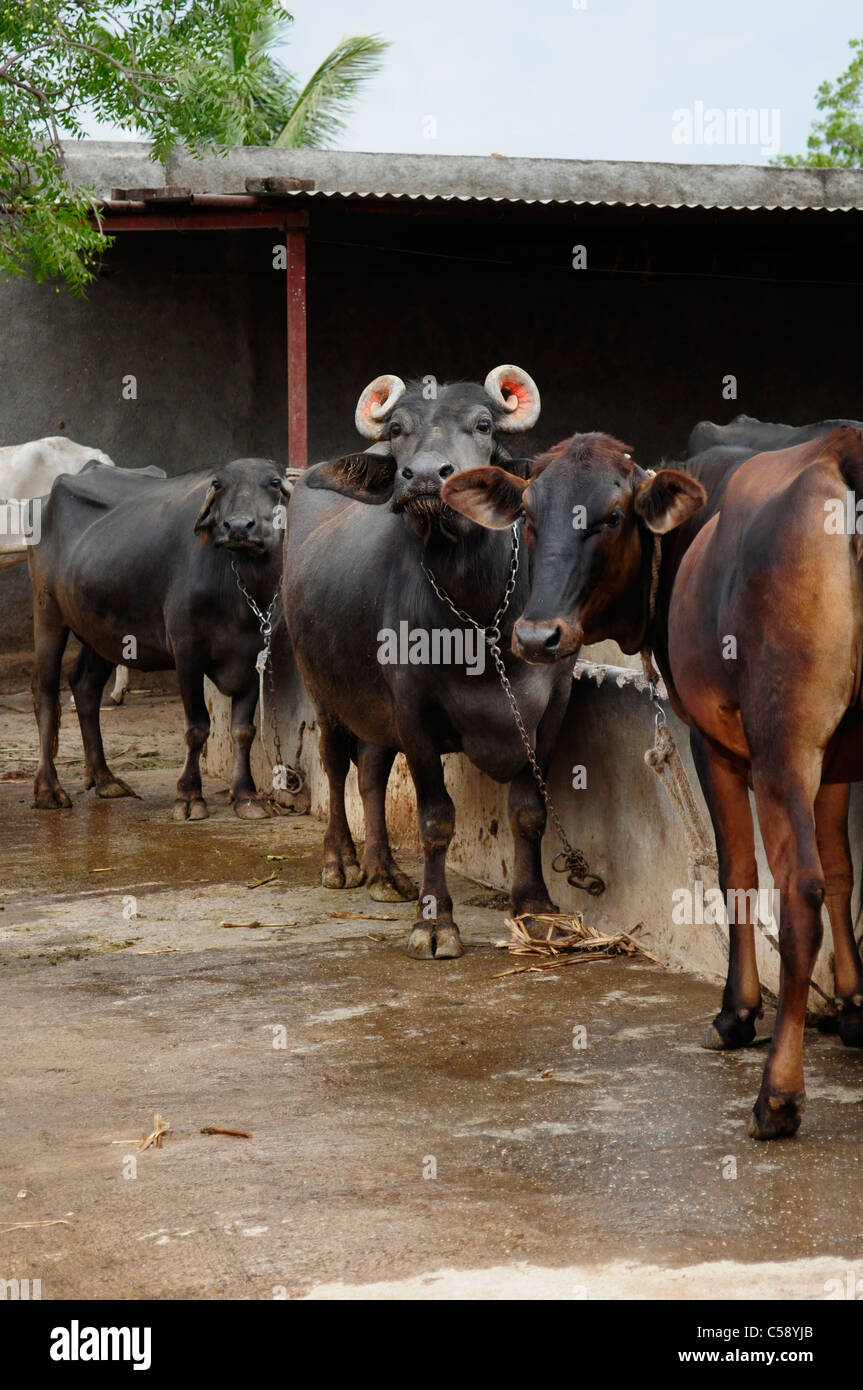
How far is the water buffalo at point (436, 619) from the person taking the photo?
586 centimetres

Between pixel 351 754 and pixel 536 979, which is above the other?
pixel 351 754

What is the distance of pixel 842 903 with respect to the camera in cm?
466

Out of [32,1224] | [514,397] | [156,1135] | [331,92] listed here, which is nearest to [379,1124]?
[156,1135]

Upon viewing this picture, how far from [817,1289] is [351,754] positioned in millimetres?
4869

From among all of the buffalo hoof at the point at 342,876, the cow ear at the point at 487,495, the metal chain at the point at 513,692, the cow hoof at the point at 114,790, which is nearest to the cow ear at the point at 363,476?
the metal chain at the point at 513,692

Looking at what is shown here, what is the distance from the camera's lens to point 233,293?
47.1 feet

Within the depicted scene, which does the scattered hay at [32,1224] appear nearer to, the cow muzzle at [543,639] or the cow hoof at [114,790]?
the cow muzzle at [543,639]

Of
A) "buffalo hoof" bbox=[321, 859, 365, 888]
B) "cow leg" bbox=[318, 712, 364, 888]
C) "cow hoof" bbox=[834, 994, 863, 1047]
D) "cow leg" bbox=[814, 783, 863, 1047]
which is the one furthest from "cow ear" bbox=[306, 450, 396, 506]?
"cow hoof" bbox=[834, 994, 863, 1047]

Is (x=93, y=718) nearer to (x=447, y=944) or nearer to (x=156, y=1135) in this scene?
(x=447, y=944)

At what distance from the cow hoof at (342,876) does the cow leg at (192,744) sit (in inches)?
77.6

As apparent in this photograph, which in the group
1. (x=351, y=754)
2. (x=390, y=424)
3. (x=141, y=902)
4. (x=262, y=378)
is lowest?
(x=141, y=902)

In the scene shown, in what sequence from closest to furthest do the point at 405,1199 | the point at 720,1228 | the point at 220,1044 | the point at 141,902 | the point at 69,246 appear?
1. the point at 720,1228
2. the point at 405,1199
3. the point at 220,1044
4. the point at 141,902
5. the point at 69,246
